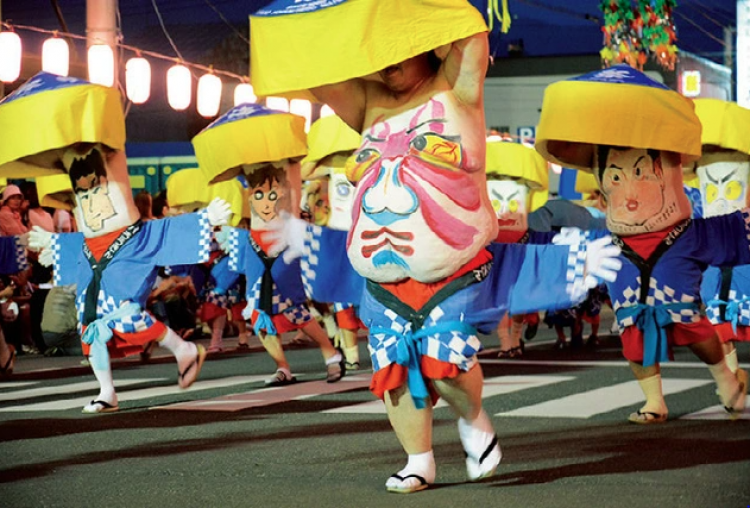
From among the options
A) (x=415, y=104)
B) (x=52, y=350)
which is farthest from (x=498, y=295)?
(x=52, y=350)

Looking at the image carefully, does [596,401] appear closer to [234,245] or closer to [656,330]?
[656,330]

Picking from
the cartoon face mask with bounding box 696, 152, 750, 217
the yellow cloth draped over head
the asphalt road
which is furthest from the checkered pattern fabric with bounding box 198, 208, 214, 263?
the yellow cloth draped over head

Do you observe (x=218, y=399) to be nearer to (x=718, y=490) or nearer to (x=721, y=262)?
(x=721, y=262)

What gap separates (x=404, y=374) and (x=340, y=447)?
1.19 metres

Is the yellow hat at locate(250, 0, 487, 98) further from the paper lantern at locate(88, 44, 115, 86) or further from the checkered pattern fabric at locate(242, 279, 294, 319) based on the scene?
the paper lantern at locate(88, 44, 115, 86)

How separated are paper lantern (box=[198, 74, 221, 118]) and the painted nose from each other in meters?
13.3

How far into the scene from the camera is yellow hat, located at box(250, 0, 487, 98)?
4527mm

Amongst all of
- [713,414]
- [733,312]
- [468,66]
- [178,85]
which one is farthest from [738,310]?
[178,85]

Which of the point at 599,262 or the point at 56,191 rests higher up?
the point at 56,191

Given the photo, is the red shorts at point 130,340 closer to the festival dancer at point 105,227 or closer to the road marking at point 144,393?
the festival dancer at point 105,227

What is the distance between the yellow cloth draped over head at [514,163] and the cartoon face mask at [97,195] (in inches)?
171

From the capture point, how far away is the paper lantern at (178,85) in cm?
1717

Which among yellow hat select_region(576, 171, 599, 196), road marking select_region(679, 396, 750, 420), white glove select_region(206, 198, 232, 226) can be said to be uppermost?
yellow hat select_region(576, 171, 599, 196)

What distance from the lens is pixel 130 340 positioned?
7578mm
